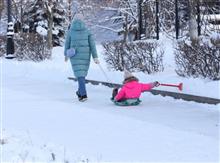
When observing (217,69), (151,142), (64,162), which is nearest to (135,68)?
(217,69)

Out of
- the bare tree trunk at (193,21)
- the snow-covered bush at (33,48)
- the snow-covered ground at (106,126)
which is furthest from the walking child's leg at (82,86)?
the snow-covered bush at (33,48)

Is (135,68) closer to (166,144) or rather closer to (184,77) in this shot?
(184,77)

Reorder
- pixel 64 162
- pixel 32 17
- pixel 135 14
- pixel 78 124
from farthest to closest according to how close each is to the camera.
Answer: pixel 32 17, pixel 135 14, pixel 78 124, pixel 64 162

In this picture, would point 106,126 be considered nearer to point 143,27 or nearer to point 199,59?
point 199,59

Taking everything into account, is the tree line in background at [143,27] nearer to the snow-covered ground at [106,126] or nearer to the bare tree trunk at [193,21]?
the bare tree trunk at [193,21]

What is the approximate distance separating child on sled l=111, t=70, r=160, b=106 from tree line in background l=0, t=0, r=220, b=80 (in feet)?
4.63

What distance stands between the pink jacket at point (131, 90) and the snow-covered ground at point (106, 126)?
28cm

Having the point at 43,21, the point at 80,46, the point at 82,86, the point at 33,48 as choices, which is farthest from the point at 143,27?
the point at 82,86

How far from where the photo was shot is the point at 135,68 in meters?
14.0

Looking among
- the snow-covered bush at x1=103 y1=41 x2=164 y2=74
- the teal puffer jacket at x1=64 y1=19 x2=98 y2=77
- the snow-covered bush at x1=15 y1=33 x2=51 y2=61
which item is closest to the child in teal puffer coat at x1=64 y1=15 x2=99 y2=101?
the teal puffer jacket at x1=64 y1=19 x2=98 y2=77

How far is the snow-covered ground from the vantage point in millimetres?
6324

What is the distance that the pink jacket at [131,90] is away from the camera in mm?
10367

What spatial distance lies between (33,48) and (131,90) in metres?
11.2

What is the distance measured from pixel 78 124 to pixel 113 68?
6706mm
